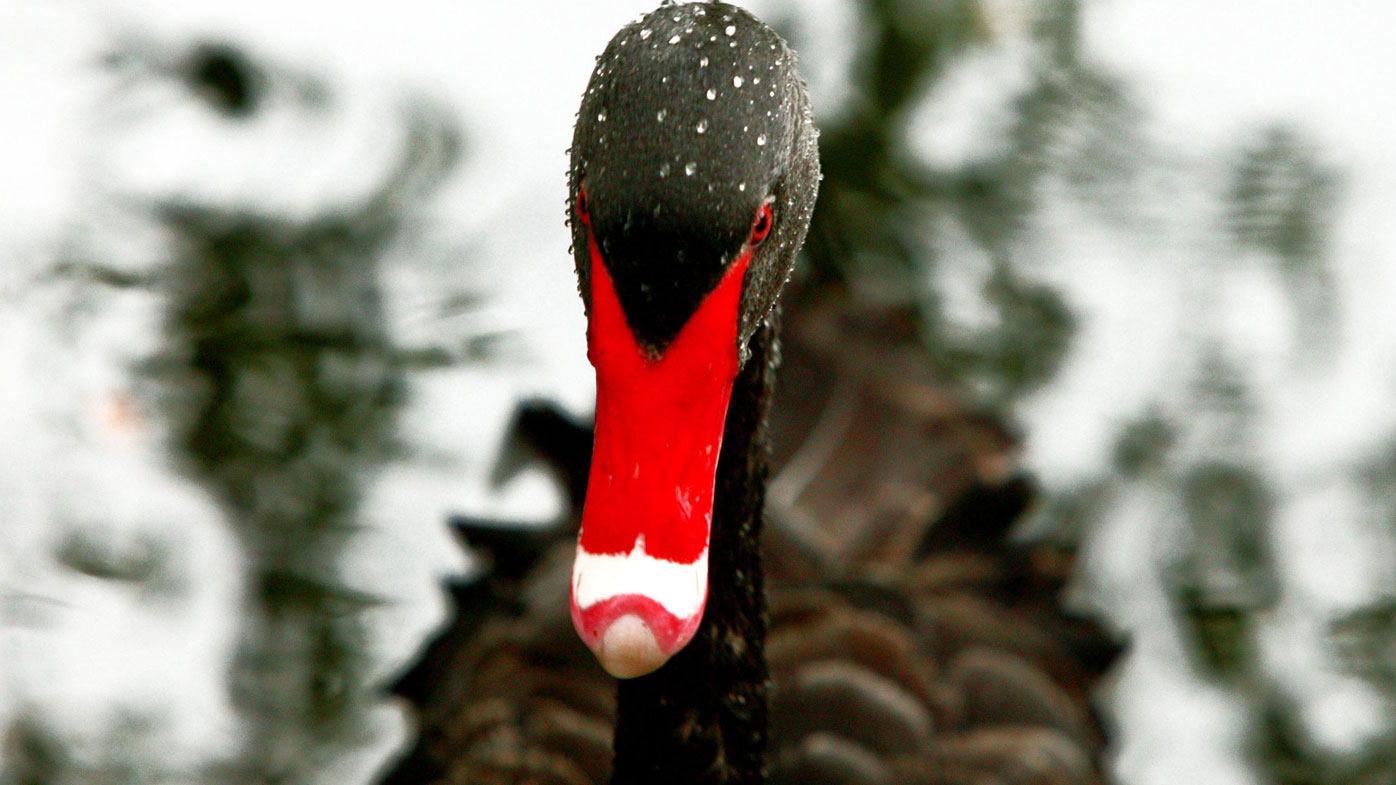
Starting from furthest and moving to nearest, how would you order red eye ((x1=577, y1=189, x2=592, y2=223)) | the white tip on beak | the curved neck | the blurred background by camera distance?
the blurred background → the curved neck → red eye ((x1=577, y1=189, x2=592, y2=223)) → the white tip on beak

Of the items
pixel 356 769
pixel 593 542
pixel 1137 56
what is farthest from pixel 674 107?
pixel 1137 56

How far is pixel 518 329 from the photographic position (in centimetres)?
328

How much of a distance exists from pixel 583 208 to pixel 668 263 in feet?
0.43

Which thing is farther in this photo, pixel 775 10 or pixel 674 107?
pixel 775 10

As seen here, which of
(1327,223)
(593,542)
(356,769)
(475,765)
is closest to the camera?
(593,542)

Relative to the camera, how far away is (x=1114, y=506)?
3098 mm

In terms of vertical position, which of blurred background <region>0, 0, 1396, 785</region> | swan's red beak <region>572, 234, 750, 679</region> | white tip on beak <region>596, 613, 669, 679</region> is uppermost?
blurred background <region>0, 0, 1396, 785</region>

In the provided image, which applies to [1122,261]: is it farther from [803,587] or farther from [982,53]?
[803,587]

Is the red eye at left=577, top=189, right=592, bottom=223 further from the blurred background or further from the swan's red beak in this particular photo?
the blurred background

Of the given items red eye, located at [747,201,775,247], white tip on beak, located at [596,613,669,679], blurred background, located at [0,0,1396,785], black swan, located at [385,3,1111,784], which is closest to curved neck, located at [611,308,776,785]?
black swan, located at [385,3,1111,784]

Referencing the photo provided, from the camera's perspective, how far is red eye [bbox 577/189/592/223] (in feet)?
4.75

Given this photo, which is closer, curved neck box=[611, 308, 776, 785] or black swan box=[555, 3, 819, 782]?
black swan box=[555, 3, 819, 782]

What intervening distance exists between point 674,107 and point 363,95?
90.2 inches

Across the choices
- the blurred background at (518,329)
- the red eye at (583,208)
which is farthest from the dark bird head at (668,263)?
the blurred background at (518,329)
